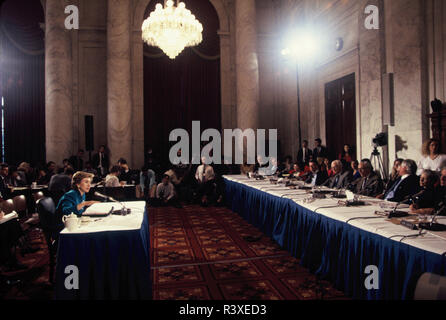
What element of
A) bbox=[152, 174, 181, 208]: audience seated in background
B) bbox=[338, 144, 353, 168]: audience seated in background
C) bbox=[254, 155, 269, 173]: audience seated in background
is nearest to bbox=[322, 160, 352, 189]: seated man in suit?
bbox=[338, 144, 353, 168]: audience seated in background

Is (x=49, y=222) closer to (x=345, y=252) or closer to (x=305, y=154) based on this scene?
(x=345, y=252)

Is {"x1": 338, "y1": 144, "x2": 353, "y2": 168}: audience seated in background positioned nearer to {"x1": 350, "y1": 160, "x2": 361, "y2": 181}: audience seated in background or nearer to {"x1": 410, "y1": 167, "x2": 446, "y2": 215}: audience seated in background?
{"x1": 350, "y1": 160, "x2": 361, "y2": 181}: audience seated in background

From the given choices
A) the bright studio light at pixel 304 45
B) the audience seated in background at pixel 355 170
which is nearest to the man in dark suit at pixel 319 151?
the bright studio light at pixel 304 45

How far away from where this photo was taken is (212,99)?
12.2 m

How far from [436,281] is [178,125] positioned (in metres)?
10.9

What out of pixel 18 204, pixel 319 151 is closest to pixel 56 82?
pixel 18 204

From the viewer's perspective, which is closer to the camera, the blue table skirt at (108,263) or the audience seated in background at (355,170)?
the blue table skirt at (108,263)

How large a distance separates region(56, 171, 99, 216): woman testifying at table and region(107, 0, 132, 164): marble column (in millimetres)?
7030

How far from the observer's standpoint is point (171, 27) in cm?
717

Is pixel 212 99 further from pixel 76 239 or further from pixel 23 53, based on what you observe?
pixel 76 239

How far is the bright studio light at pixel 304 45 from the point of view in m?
10.0

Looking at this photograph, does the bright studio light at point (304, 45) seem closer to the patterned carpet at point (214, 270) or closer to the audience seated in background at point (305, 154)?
the audience seated in background at point (305, 154)

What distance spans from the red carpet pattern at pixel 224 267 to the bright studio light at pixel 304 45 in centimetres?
619

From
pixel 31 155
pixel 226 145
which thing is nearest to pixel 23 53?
pixel 31 155
